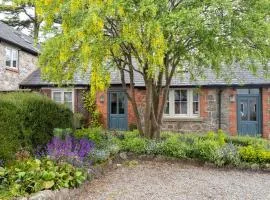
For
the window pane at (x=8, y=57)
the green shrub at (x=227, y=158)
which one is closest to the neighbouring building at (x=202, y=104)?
the window pane at (x=8, y=57)

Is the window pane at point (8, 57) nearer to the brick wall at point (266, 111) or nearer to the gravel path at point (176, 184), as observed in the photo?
the gravel path at point (176, 184)

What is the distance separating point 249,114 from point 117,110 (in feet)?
23.8

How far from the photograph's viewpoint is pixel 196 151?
35.6ft

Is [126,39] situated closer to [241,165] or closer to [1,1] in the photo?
[241,165]

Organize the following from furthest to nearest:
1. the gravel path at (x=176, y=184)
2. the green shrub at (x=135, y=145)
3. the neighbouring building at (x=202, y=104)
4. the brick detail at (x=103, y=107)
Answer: the brick detail at (x=103, y=107) < the neighbouring building at (x=202, y=104) < the green shrub at (x=135, y=145) < the gravel path at (x=176, y=184)

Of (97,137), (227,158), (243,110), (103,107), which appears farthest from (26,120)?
(243,110)

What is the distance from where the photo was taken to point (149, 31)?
886cm

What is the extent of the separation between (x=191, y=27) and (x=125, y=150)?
4.46 meters

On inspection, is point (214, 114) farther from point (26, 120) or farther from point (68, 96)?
point (26, 120)

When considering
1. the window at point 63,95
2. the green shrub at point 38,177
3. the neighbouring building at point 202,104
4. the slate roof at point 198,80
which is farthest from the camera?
the window at point 63,95

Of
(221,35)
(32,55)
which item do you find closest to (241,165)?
(221,35)

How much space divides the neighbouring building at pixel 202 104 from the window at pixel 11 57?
1.24 metres

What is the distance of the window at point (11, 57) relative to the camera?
19.7m

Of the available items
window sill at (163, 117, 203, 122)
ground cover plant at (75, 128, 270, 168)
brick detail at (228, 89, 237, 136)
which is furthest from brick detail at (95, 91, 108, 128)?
ground cover plant at (75, 128, 270, 168)
